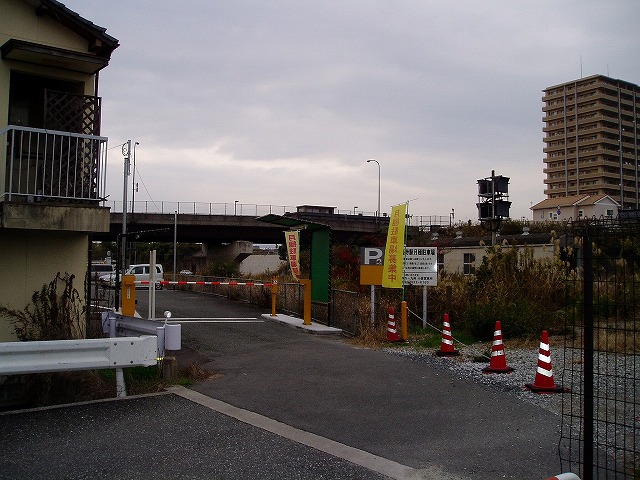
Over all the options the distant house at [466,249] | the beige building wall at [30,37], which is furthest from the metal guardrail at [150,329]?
the distant house at [466,249]

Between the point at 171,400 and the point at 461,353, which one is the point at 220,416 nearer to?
the point at 171,400

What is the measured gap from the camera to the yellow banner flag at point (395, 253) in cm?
1453

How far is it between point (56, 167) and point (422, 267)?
29.2 feet

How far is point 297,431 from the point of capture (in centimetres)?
634

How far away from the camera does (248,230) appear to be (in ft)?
181

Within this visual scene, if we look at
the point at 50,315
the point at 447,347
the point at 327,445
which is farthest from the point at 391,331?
the point at 327,445

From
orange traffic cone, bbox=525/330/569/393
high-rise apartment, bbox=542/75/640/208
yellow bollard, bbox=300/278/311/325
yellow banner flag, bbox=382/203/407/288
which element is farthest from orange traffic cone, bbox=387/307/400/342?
high-rise apartment, bbox=542/75/640/208

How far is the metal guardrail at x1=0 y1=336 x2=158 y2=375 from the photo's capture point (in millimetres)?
6590

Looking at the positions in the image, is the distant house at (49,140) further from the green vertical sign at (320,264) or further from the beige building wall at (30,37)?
the green vertical sign at (320,264)

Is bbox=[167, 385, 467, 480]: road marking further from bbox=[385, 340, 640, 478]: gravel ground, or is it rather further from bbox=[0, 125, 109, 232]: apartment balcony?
bbox=[0, 125, 109, 232]: apartment balcony

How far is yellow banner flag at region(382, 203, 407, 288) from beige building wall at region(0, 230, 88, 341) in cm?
767

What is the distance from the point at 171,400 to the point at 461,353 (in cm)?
652

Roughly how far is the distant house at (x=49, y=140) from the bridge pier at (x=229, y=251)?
1874 inches

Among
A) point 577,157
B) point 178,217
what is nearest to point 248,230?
point 178,217
